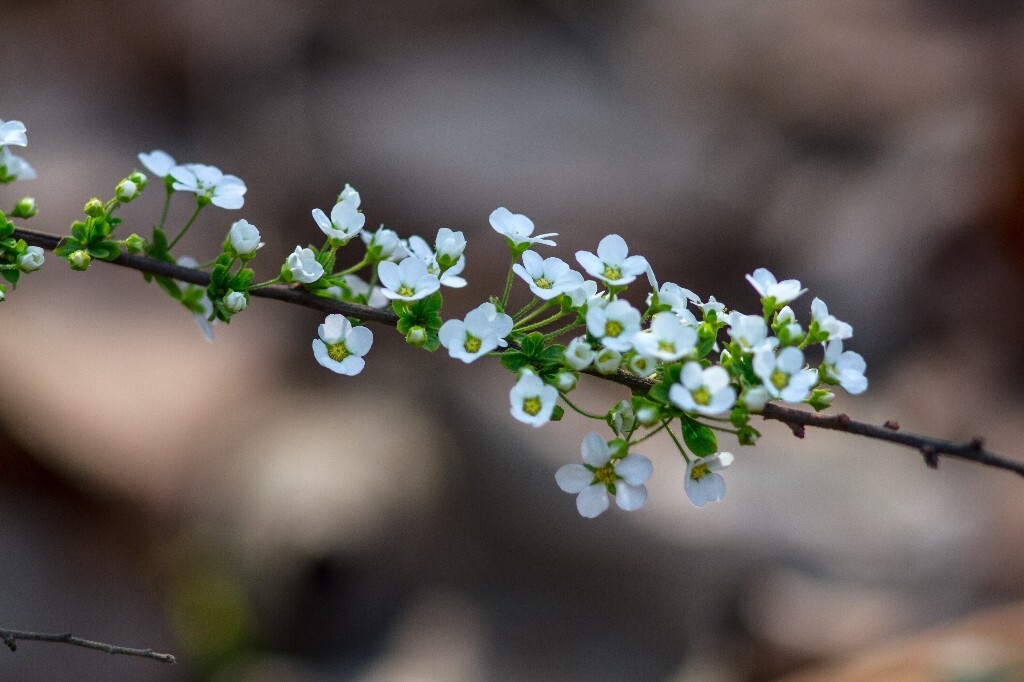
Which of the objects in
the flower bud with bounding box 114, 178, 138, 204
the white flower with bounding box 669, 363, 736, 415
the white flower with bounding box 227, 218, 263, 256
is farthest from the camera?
the flower bud with bounding box 114, 178, 138, 204

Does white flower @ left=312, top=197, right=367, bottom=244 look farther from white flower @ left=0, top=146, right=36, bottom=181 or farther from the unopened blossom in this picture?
white flower @ left=0, top=146, right=36, bottom=181

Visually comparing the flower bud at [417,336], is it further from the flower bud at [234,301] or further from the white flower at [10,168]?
the white flower at [10,168]

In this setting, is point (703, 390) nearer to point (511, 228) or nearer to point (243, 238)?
point (511, 228)

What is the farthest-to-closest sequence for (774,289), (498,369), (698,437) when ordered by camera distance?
1. (498,369)
2. (774,289)
3. (698,437)

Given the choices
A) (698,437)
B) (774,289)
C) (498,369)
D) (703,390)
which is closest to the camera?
(703,390)

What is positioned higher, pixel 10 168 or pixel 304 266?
pixel 10 168

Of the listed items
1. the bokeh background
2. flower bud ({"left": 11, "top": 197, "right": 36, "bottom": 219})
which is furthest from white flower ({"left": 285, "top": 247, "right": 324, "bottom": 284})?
the bokeh background

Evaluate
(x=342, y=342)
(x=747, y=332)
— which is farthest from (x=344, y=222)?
(x=747, y=332)
